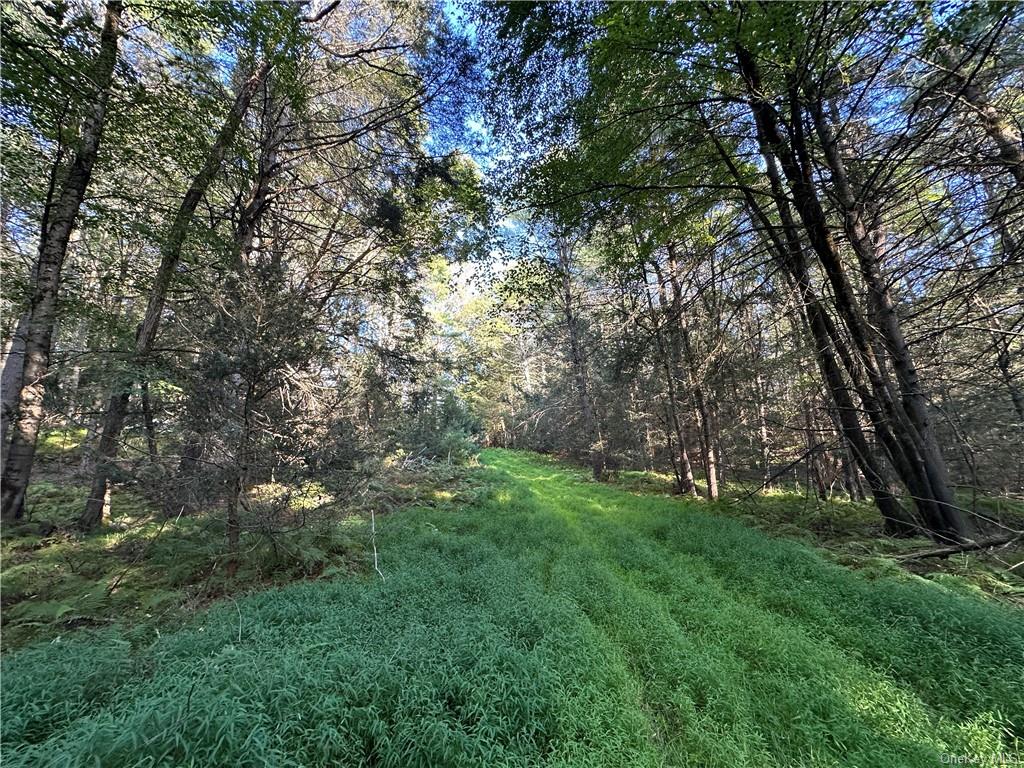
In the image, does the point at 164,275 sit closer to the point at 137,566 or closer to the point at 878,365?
the point at 137,566

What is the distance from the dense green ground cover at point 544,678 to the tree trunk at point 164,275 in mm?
2871

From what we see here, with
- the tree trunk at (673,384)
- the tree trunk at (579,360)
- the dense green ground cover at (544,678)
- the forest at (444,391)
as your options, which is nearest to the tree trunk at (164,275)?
the forest at (444,391)

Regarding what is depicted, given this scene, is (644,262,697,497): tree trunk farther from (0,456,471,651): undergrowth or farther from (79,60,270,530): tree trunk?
(79,60,270,530): tree trunk

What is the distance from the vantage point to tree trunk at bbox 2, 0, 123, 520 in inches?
159

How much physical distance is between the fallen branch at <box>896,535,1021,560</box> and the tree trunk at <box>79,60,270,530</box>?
32.8 feet

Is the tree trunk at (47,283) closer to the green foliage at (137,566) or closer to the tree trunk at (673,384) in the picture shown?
the green foliage at (137,566)

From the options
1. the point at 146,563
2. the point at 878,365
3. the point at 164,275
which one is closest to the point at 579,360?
the point at 878,365

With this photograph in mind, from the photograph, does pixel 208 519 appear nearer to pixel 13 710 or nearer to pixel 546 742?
pixel 13 710

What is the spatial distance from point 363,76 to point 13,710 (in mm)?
9636

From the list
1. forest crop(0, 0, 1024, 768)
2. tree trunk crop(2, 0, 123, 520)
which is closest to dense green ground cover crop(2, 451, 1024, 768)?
forest crop(0, 0, 1024, 768)

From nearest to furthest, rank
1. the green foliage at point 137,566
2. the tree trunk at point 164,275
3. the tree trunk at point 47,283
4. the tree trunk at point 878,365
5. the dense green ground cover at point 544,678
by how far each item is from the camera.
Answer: the dense green ground cover at point 544,678 → the green foliage at point 137,566 → the tree trunk at point 47,283 → the tree trunk at point 164,275 → the tree trunk at point 878,365

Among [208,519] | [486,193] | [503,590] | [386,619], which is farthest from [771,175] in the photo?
[208,519]

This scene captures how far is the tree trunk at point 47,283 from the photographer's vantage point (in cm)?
404

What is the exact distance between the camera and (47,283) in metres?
4.22
